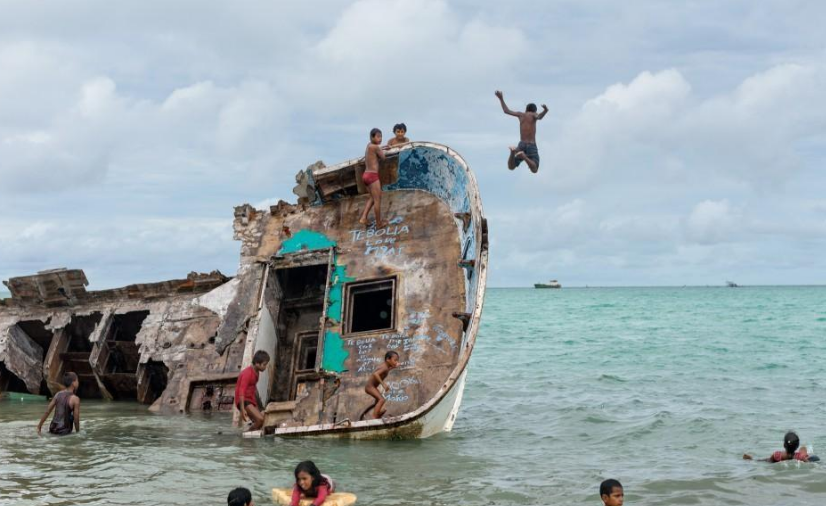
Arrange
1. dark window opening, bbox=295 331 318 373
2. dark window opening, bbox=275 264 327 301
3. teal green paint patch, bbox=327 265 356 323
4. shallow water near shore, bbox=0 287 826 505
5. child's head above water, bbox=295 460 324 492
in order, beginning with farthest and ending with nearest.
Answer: dark window opening, bbox=275 264 327 301 < dark window opening, bbox=295 331 318 373 < teal green paint patch, bbox=327 265 356 323 < shallow water near shore, bbox=0 287 826 505 < child's head above water, bbox=295 460 324 492

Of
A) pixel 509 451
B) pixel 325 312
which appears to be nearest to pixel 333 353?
pixel 325 312

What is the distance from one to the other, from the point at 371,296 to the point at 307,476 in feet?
23.7

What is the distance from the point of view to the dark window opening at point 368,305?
12.5 metres

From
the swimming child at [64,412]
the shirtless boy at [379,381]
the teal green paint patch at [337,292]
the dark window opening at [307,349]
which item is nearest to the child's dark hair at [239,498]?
the shirtless boy at [379,381]

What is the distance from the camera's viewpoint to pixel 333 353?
1179cm

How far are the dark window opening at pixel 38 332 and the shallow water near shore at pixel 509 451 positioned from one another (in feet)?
4.57

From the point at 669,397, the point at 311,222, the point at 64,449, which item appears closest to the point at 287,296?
the point at 311,222

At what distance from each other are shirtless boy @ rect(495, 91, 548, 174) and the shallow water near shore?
13.2 feet

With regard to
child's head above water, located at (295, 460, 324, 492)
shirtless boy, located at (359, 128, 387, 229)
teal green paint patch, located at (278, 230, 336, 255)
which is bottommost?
child's head above water, located at (295, 460, 324, 492)

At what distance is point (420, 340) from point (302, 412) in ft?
6.14

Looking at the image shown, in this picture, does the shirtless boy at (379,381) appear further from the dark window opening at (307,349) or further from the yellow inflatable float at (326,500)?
the yellow inflatable float at (326,500)

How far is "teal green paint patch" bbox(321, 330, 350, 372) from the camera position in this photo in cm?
1159

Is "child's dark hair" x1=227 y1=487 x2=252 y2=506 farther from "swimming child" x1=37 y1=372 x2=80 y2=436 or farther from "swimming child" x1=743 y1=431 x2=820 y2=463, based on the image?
"swimming child" x1=743 y1=431 x2=820 y2=463

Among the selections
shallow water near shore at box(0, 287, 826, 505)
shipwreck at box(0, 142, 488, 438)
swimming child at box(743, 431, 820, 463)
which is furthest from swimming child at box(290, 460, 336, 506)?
swimming child at box(743, 431, 820, 463)
